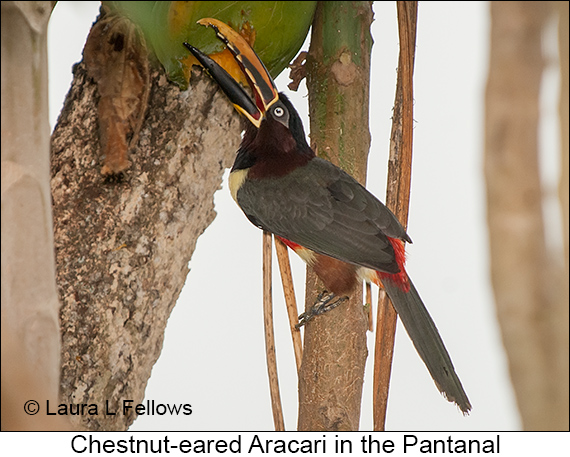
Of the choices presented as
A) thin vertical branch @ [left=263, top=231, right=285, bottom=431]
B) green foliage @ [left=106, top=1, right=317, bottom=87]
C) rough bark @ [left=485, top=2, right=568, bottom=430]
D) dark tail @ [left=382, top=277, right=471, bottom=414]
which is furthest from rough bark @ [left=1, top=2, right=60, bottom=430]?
rough bark @ [left=485, top=2, right=568, bottom=430]

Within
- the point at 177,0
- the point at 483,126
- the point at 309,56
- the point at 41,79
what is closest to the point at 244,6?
the point at 177,0

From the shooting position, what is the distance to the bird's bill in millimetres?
1510

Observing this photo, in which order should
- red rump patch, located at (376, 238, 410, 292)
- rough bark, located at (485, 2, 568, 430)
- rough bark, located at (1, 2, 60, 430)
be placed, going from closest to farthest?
rough bark, located at (1, 2, 60, 430) → rough bark, located at (485, 2, 568, 430) → red rump patch, located at (376, 238, 410, 292)

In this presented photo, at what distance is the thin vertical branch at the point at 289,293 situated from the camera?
172cm

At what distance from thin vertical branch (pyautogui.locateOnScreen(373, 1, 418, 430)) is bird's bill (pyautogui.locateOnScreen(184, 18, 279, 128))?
1.09 ft

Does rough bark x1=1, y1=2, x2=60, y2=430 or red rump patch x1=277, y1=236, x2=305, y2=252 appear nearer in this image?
rough bark x1=1, y1=2, x2=60, y2=430

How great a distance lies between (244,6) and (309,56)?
0.95ft

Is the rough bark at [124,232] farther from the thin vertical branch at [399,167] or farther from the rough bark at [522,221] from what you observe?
the rough bark at [522,221]

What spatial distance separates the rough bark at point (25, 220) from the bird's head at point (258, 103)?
1.45 ft

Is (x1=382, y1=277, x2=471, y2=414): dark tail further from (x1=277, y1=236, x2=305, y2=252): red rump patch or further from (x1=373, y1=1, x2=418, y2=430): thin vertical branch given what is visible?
(x1=277, y1=236, x2=305, y2=252): red rump patch

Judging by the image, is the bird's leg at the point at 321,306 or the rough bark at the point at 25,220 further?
the bird's leg at the point at 321,306

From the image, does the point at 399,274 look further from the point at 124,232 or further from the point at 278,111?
the point at 124,232

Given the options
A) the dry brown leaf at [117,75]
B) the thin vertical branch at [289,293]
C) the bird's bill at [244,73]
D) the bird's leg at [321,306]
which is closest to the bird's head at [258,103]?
the bird's bill at [244,73]

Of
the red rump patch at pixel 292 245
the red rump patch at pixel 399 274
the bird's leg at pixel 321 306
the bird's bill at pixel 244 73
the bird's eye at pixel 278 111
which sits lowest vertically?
the bird's leg at pixel 321 306
